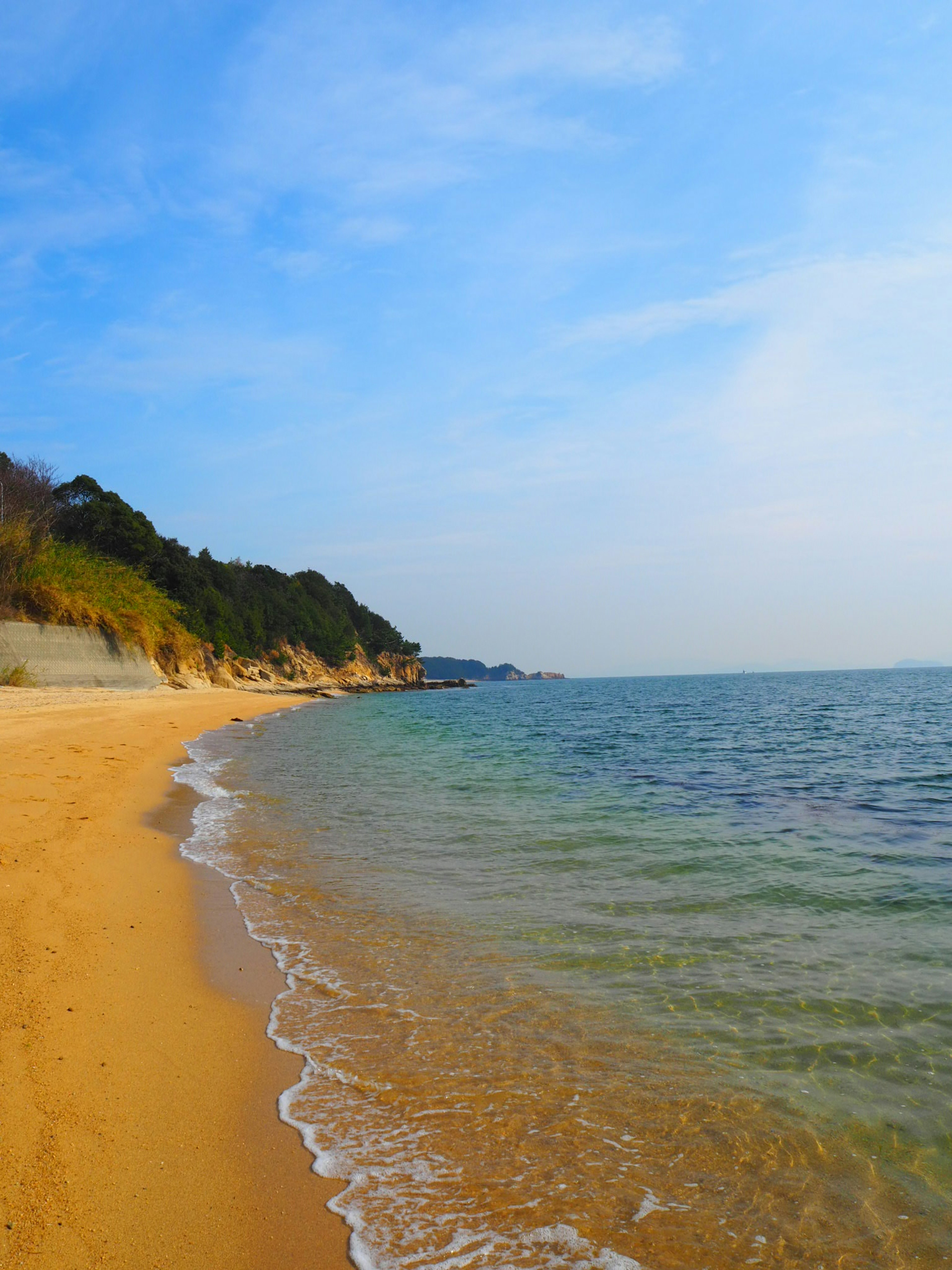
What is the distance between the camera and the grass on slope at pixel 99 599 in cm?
3559

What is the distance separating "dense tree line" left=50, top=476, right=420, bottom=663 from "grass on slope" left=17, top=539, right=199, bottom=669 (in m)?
5.31

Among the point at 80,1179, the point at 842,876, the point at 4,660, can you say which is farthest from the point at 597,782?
the point at 4,660

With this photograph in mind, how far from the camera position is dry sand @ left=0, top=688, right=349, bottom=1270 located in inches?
108

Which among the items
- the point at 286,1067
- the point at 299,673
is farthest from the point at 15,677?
the point at 299,673

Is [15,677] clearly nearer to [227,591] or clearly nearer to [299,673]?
[227,591]

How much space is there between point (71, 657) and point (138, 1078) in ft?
121

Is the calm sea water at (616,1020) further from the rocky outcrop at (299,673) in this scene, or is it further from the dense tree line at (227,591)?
the dense tree line at (227,591)

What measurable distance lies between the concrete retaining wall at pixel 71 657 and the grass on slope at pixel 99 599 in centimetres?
75

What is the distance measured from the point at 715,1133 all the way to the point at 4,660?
35.5 meters

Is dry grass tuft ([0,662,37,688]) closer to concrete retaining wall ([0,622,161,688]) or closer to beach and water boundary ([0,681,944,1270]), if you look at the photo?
concrete retaining wall ([0,622,161,688])

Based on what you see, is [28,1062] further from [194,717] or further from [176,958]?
[194,717]

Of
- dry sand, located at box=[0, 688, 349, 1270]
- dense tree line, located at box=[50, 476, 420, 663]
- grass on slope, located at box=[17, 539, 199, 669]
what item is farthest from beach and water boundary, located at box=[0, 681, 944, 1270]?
dense tree line, located at box=[50, 476, 420, 663]

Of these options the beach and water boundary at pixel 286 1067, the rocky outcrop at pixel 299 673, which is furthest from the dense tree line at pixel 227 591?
the beach and water boundary at pixel 286 1067

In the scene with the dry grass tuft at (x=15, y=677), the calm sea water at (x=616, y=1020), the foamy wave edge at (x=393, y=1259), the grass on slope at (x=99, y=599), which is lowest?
the calm sea water at (x=616, y=1020)
